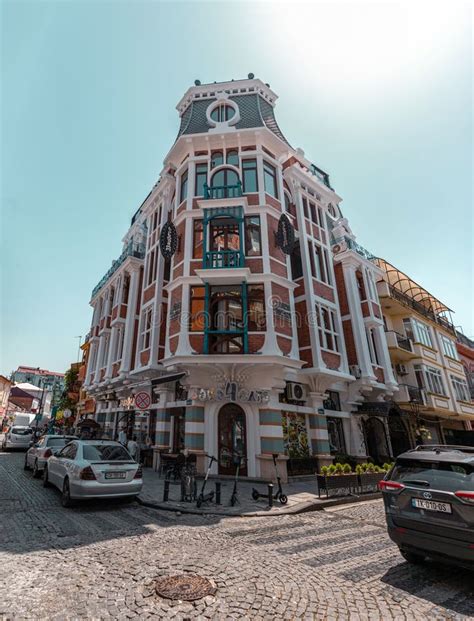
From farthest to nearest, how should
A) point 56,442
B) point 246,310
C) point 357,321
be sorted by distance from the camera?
point 357,321, point 246,310, point 56,442

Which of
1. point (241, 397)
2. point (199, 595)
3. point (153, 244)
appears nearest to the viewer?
point (199, 595)

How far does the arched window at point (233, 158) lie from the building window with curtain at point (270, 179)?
155cm

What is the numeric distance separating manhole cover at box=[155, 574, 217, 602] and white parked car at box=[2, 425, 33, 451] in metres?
27.4

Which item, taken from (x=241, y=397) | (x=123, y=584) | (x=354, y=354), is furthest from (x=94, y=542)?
(x=354, y=354)

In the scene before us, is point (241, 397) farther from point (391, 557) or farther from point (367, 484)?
point (391, 557)

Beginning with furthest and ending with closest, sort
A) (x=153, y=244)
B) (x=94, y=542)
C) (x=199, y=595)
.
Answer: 1. (x=153, y=244)
2. (x=94, y=542)
3. (x=199, y=595)

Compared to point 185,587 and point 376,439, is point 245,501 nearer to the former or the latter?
point 185,587

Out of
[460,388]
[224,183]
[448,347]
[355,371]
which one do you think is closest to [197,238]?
[224,183]

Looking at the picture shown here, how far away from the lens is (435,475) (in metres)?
4.69

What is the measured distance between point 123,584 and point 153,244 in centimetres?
1845

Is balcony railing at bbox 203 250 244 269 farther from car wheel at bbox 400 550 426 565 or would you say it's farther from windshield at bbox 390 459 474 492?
car wheel at bbox 400 550 426 565

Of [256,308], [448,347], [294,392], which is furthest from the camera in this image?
[448,347]

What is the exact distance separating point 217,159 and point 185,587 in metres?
18.3

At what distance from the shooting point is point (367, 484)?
11.2 m
